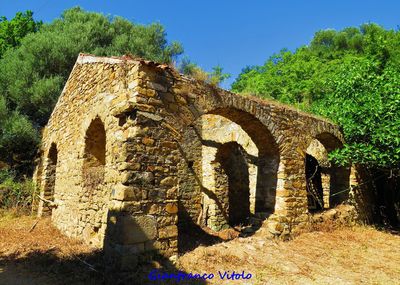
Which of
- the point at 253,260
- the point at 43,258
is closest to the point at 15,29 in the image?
the point at 43,258

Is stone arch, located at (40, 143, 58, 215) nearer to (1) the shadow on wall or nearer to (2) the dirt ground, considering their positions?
(2) the dirt ground

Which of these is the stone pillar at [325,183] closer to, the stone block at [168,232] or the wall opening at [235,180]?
the wall opening at [235,180]

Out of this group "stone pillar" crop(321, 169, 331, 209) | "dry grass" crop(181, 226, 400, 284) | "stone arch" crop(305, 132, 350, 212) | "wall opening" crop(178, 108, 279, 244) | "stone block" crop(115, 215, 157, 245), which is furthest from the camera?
"stone pillar" crop(321, 169, 331, 209)

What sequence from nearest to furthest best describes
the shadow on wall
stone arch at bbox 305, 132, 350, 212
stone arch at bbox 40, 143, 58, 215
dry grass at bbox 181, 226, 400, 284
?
the shadow on wall < dry grass at bbox 181, 226, 400, 284 < stone arch at bbox 305, 132, 350, 212 < stone arch at bbox 40, 143, 58, 215

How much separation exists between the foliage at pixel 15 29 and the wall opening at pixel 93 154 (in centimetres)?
1456

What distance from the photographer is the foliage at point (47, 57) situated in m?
12.1

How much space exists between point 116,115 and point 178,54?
14.6 m

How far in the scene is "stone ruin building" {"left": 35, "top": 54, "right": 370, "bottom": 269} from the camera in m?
4.48

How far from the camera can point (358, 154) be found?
293 inches

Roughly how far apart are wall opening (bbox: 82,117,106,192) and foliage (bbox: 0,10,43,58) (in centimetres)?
1456

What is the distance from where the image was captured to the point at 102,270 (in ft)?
14.1

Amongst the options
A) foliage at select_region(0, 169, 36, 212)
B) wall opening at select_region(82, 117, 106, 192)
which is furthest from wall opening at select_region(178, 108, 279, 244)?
foliage at select_region(0, 169, 36, 212)

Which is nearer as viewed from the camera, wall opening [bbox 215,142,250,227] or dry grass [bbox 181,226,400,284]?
dry grass [bbox 181,226,400,284]

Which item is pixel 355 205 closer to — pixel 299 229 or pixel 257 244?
pixel 299 229
